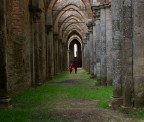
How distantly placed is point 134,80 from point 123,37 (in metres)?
1.37

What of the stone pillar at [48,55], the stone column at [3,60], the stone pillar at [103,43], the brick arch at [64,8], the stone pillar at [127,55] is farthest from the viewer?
the brick arch at [64,8]

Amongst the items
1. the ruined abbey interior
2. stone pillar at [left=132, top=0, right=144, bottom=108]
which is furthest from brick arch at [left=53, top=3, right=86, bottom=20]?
stone pillar at [left=132, top=0, right=144, bottom=108]

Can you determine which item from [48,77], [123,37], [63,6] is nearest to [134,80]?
[123,37]

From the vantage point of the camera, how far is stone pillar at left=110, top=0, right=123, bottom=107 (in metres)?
11.0

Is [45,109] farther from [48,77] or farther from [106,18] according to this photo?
[48,77]

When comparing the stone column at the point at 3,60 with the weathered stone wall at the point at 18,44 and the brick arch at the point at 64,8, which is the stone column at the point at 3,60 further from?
the brick arch at the point at 64,8

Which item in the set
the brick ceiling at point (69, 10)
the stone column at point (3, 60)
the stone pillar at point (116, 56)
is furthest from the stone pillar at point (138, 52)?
the brick ceiling at point (69, 10)

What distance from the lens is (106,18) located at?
18672mm

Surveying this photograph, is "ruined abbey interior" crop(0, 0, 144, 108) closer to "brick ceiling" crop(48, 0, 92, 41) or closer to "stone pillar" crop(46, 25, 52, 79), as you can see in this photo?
"stone pillar" crop(46, 25, 52, 79)

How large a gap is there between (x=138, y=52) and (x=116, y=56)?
1318mm

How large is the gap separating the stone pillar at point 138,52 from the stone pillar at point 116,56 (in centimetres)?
99

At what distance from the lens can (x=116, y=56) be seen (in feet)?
37.1

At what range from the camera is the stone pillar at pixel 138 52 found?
1004 cm

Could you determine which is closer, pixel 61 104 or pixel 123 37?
pixel 123 37
